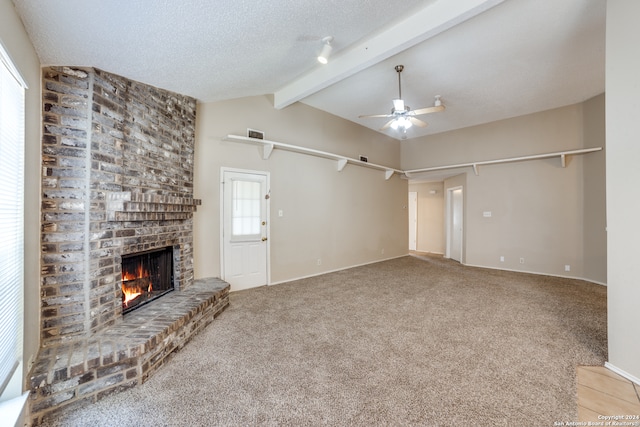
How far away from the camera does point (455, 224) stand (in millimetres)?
7367

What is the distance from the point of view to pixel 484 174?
20.4 ft

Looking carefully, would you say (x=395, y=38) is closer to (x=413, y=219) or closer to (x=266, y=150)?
(x=266, y=150)

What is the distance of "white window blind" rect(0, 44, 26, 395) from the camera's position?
1471 millimetres

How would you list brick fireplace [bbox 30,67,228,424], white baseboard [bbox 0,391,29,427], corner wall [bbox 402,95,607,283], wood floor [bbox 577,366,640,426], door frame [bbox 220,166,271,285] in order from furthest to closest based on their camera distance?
corner wall [bbox 402,95,607,283]
door frame [bbox 220,166,271,285]
brick fireplace [bbox 30,67,228,424]
wood floor [bbox 577,366,640,426]
white baseboard [bbox 0,391,29,427]

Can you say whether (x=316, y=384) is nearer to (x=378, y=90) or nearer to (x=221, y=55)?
(x=221, y=55)

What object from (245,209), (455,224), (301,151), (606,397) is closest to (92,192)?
(245,209)

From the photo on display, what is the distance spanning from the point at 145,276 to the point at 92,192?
4.27 feet

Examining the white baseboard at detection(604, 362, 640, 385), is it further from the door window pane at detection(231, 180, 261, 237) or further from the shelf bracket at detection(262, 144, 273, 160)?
the shelf bracket at detection(262, 144, 273, 160)

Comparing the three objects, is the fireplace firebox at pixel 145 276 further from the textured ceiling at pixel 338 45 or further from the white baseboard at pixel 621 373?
the white baseboard at pixel 621 373

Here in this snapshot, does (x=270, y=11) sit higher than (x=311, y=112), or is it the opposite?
(x=311, y=112)

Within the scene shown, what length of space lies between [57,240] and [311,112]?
4411 millimetres

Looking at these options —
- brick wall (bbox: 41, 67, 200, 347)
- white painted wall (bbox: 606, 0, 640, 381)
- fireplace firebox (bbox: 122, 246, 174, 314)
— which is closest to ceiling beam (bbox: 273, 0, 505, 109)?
white painted wall (bbox: 606, 0, 640, 381)

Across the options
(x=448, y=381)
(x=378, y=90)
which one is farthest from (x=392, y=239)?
(x=448, y=381)

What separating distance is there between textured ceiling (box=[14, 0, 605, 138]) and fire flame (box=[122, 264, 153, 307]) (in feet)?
6.84
